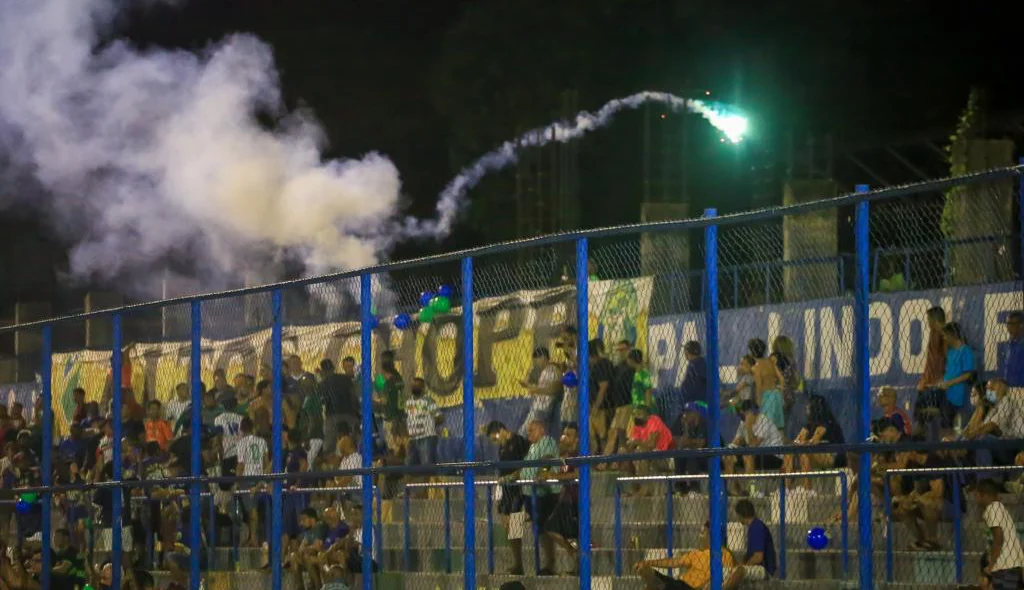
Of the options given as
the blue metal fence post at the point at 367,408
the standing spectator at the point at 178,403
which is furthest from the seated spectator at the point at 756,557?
the standing spectator at the point at 178,403

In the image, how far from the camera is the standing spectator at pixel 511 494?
1088 centimetres

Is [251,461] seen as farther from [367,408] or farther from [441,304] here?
[441,304]

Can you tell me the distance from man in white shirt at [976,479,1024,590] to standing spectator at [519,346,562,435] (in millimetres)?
2479

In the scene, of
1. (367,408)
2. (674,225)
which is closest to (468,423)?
(367,408)

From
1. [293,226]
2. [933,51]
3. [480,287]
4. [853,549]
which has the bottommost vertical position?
[853,549]

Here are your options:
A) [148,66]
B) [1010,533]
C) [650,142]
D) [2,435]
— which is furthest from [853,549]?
[148,66]

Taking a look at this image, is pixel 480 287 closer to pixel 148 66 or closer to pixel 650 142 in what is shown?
pixel 650 142

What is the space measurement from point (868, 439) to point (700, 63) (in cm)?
2763

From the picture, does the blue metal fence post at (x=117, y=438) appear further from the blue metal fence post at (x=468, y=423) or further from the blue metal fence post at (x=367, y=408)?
the blue metal fence post at (x=468, y=423)

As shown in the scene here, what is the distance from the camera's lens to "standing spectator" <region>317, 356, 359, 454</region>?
1218cm

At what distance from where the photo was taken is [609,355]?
34.1 ft

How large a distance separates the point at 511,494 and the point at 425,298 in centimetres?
144

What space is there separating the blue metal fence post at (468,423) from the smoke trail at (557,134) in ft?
66.9

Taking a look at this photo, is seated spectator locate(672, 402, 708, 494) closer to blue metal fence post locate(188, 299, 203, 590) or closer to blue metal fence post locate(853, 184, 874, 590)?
blue metal fence post locate(853, 184, 874, 590)
